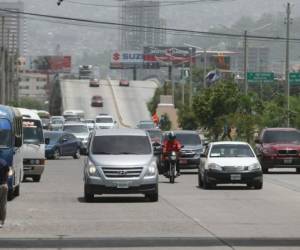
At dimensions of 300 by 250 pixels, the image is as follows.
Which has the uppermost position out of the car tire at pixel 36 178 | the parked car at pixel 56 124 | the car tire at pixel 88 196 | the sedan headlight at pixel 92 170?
the sedan headlight at pixel 92 170

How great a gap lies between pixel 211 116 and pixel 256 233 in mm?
54700

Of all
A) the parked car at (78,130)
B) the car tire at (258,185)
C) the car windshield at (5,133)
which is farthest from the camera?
the parked car at (78,130)

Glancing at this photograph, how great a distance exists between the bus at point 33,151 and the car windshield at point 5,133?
748 centimetres

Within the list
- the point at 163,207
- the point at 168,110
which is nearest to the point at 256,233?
the point at 163,207

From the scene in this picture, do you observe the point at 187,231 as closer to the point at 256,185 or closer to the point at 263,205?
the point at 263,205

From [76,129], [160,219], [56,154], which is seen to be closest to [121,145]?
[160,219]

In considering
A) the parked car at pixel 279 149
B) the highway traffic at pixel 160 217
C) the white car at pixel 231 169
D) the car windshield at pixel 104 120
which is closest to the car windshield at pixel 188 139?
the parked car at pixel 279 149

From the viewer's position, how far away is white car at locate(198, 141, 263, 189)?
109ft

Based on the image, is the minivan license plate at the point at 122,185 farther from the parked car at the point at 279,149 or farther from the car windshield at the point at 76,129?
the car windshield at the point at 76,129

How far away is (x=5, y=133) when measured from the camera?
28891 mm

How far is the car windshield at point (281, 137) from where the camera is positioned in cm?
4541

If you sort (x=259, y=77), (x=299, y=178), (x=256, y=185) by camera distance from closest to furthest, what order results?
(x=256, y=185) → (x=299, y=178) → (x=259, y=77)

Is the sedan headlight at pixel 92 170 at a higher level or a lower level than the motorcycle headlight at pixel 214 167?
higher

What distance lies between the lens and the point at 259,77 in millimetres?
81938
